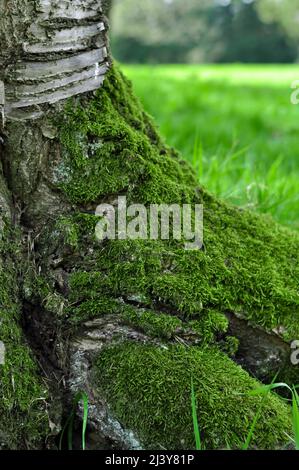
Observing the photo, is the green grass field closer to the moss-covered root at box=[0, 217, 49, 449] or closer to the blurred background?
the blurred background

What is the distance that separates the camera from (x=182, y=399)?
1899mm

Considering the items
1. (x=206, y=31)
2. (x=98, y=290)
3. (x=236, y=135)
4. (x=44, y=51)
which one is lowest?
(x=206, y=31)

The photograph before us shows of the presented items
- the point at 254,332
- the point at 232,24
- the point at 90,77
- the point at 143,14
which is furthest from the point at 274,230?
the point at 232,24

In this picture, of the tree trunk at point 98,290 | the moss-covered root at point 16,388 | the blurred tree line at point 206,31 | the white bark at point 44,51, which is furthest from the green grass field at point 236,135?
the blurred tree line at point 206,31

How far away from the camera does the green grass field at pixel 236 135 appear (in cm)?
349

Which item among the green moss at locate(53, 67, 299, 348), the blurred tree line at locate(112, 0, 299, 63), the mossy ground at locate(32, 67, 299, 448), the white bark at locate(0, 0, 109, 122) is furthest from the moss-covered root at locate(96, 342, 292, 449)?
the blurred tree line at locate(112, 0, 299, 63)

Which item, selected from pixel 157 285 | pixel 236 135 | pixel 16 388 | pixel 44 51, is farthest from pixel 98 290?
pixel 236 135

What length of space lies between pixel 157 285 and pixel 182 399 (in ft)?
1.32

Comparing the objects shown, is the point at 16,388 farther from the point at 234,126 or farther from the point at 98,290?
the point at 234,126

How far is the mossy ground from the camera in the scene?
1904 mm

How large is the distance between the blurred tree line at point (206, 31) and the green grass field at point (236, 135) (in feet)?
97.6

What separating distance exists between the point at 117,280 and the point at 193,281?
28 cm

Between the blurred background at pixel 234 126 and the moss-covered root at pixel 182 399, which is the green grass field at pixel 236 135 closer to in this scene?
the blurred background at pixel 234 126

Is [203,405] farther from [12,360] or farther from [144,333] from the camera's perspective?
[12,360]
